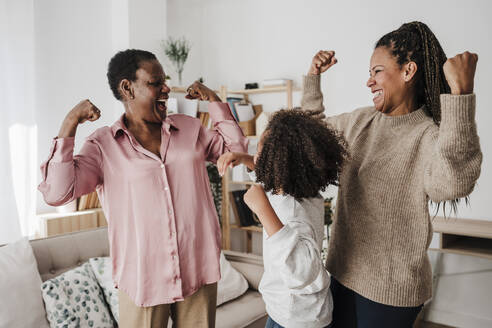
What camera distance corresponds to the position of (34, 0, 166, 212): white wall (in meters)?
2.84

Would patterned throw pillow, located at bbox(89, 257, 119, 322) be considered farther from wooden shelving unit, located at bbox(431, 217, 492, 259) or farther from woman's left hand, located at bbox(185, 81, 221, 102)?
wooden shelving unit, located at bbox(431, 217, 492, 259)

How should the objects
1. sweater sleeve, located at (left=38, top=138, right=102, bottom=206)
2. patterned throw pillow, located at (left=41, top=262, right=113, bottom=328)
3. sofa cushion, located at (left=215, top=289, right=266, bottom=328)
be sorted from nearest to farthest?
sweater sleeve, located at (left=38, top=138, right=102, bottom=206) → patterned throw pillow, located at (left=41, top=262, right=113, bottom=328) → sofa cushion, located at (left=215, top=289, right=266, bottom=328)

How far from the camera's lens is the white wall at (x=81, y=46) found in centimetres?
284

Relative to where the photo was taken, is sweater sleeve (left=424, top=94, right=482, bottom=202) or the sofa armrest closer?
→ sweater sleeve (left=424, top=94, right=482, bottom=202)

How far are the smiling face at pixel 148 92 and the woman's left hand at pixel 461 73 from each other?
85 centimetres

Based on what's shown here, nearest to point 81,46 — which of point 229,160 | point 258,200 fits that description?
point 229,160

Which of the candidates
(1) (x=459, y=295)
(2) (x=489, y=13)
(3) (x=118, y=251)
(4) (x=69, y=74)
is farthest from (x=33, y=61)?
(1) (x=459, y=295)

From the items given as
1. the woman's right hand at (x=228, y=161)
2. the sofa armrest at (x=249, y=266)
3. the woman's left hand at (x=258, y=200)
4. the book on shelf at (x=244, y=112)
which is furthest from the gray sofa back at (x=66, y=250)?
the book on shelf at (x=244, y=112)

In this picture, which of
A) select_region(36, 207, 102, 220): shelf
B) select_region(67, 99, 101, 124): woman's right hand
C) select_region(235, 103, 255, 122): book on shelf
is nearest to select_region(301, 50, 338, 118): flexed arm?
select_region(67, 99, 101, 124): woman's right hand

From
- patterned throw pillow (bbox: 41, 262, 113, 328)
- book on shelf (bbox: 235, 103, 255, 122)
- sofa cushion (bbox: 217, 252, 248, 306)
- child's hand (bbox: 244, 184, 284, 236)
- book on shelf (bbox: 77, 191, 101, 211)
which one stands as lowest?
sofa cushion (bbox: 217, 252, 248, 306)

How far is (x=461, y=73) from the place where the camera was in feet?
2.74

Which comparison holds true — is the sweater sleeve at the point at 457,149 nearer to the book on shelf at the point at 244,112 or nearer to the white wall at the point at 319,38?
the white wall at the point at 319,38

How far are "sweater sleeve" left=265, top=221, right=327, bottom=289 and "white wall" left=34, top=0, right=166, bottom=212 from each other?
7.85ft

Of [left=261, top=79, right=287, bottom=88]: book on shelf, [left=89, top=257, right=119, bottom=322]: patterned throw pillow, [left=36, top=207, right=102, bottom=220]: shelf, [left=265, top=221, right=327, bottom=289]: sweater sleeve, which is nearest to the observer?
[left=265, top=221, right=327, bottom=289]: sweater sleeve
